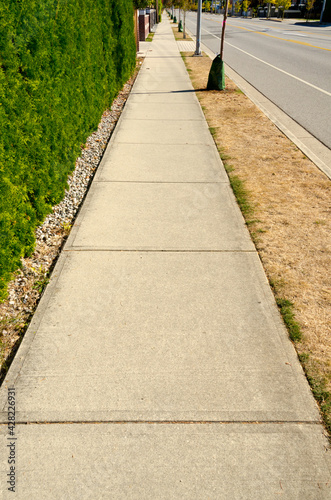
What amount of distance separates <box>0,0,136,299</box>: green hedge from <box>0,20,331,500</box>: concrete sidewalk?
1.81 ft

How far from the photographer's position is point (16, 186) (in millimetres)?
3797

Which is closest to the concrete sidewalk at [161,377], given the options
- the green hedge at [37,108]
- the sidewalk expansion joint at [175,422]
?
the sidewalk expansion joint at [175,422]

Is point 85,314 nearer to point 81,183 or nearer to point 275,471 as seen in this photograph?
point 275,471

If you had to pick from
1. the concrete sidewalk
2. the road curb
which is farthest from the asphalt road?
the concrete sidewalk

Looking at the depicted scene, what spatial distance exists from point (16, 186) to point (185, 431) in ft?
8.81

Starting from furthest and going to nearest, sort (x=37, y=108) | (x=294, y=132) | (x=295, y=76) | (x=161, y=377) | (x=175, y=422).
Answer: (x=295, y=76) → (x=294, y=132) → (x=37, y=108) → (x=161, y=377) → (x=175, y=422)

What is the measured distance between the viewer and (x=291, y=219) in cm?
492

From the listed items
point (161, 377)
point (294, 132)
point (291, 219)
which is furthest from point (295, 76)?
point (161, 377)

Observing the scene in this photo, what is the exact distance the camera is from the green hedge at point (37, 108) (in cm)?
353

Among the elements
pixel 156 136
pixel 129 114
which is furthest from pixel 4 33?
pixel 129 114

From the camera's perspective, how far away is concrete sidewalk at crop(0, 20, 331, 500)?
7.22ft

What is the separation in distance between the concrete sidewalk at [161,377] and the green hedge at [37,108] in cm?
55

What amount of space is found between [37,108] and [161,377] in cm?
320

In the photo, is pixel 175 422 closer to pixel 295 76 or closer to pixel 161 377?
pixel 161 377
